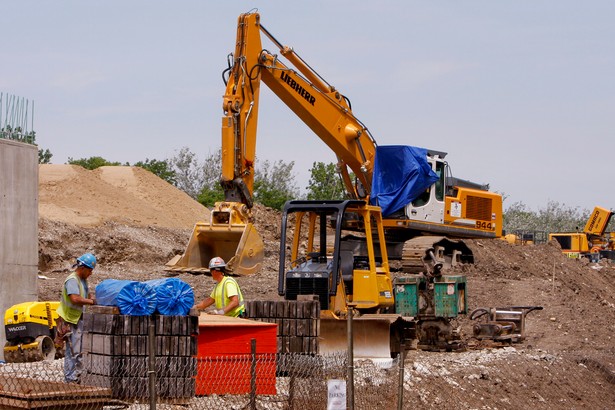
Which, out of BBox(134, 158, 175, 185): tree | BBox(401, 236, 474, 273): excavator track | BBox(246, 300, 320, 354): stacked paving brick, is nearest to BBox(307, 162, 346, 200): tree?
BBox(134, 158, 175, 185): tree

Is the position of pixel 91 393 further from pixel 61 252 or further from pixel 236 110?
pixel 61 252

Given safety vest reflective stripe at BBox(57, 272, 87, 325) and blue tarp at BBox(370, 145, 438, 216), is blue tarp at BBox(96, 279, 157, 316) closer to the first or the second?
safety vest reflective stripe at BBox(57, 272, 87, 325)

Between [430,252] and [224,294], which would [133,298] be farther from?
[430,252]

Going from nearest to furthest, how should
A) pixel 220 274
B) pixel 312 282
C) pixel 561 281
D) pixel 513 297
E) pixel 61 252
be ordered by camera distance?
pixel 220 274 → pixel 312 282 → pixel 513 297 → pixel 61 252 → pixel 561 281

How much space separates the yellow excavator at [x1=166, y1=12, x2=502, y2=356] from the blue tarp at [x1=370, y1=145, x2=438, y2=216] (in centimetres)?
2

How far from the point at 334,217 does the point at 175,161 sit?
59880mm

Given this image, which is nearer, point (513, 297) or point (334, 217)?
point (334, 217)

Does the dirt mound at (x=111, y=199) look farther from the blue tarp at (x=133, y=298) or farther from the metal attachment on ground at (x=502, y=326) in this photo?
the blue tarp at (x=133, y=298)

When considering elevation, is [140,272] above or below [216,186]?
below

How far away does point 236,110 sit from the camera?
2248cm

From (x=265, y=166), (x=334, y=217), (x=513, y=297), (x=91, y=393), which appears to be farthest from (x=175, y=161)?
(x=91, y=393)

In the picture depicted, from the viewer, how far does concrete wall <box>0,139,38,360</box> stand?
49.5 ft

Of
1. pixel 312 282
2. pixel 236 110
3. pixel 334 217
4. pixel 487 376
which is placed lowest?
pixel 487 376

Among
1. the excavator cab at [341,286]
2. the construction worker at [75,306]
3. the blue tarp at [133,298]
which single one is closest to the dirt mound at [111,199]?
the excavator cab at [341,286]
